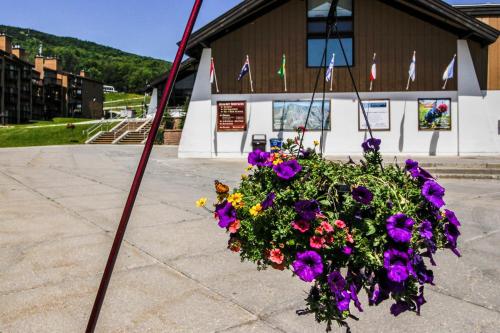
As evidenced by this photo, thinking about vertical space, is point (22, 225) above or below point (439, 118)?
below

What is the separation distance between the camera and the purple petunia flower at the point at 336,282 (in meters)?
2.09

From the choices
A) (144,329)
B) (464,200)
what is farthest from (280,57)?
(144,329)

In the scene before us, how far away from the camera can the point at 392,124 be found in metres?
18.3

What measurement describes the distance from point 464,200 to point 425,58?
10.9 metres

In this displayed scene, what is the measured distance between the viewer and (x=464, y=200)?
9117 millimetres

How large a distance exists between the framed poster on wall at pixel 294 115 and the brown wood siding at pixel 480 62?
21.4 ft

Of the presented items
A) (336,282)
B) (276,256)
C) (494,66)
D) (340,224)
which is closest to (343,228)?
(340,224)

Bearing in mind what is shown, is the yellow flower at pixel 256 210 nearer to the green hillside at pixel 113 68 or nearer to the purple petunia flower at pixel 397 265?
the purple petunia flower at pixel 397 265

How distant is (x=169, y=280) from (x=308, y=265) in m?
2.22

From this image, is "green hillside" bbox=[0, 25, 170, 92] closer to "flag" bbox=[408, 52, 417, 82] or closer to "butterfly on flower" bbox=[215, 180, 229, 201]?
"flag" bbox=[408, 52, 417, 82]

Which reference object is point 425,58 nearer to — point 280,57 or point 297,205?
point 280,57

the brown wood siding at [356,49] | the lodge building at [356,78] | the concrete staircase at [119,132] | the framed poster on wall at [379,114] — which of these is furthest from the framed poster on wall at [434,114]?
the concrete staircase at [119,132]

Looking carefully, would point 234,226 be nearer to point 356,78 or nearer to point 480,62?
point 356,78

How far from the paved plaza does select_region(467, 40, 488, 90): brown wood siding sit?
12563 mm
